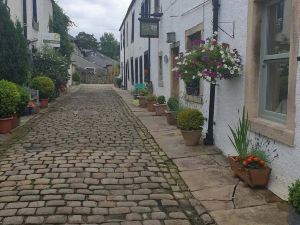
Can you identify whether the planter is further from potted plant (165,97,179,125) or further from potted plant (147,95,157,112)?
potted plant (147,95,157,112)

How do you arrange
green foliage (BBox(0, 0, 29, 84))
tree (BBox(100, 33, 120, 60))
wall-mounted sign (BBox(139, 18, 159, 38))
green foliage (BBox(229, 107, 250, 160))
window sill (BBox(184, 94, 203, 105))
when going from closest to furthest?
green foliage (BBox(229, 107, 250, 160)) < window sill (BBox(184, 94, 203, 105)) < green foliage (BBox(0, 0, 29, 84)) < wall-mounted sign (BBox(139, 18, 159, 38)) < tree (BBox(100, 33, 120, 60))

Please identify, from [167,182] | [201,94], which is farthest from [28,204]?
[201,94]

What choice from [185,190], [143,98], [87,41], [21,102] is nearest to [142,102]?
[143,98]

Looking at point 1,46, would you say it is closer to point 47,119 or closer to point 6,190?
point 47,119

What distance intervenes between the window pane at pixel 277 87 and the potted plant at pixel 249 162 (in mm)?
505

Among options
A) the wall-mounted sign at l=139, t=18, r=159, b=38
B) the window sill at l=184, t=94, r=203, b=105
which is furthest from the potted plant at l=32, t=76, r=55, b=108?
the window sill at l=184, t=94, r=203, b=105

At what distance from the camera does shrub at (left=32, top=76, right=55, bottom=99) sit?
15352 millimetres

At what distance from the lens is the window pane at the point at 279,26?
5.02 metres

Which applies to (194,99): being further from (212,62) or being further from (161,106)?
(161,106)

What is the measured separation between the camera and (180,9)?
10.7 m

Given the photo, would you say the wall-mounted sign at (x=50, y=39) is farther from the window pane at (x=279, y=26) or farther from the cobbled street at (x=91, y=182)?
the window pane at (x=279, y=26)

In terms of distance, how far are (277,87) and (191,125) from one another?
2.54 meters

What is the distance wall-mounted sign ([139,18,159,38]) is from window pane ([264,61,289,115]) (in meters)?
8.91

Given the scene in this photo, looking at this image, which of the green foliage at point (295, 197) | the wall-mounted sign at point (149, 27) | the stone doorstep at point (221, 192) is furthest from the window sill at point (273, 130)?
the wall-mounted sign at point (149, 27)
